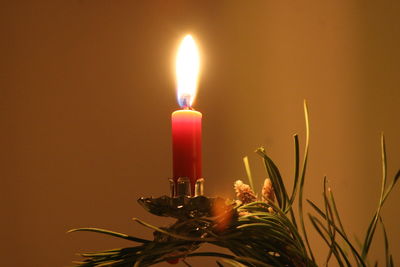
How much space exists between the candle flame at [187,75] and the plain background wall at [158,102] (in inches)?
12.6

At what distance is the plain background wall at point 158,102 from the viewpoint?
2.14 feet

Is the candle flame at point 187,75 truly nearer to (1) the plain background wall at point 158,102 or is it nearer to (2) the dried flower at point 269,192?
(2) the dried flower at point 269,192

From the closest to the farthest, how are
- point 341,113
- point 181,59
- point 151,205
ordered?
point 151,205
point 181,59
point 341,113

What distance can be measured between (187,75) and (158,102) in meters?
0.36

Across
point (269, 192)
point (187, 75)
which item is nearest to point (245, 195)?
point (269, 192)

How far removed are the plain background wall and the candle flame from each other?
0.32 m

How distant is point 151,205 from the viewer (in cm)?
27

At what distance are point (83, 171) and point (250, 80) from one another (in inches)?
15.5

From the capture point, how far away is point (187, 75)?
37 centimetres

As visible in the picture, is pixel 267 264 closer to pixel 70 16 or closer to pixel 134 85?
pixel 134 85

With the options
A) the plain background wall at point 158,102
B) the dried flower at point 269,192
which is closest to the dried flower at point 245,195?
the dried flower at point 269,192

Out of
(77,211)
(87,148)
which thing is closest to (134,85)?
(87,148)

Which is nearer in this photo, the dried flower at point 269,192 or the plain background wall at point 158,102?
the dried flower at point 269,192

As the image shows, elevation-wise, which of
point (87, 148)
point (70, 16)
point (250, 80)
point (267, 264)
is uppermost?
point (70, 16)
